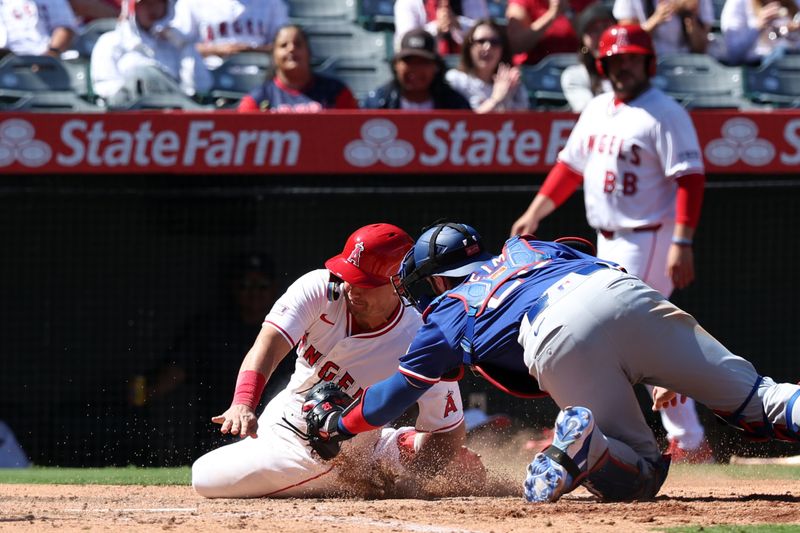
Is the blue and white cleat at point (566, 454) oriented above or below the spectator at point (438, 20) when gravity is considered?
below

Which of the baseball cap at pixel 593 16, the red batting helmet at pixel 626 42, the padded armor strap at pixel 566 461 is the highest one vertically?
the red batting helmet at pixel 626 42

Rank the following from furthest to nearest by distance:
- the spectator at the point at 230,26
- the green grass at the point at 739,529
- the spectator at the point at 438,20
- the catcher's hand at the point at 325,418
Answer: the spectator at the point at 438,20 < the spectator at the point at 230,26 < the catcher's hand at the point at 325,418 < the green grass at the point at 739,529

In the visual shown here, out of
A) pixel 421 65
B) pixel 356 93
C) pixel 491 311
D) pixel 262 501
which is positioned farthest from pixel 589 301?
pixel 356 93

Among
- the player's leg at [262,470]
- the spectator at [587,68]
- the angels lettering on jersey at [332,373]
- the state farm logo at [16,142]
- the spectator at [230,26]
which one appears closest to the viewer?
the player's leg at [262,470]

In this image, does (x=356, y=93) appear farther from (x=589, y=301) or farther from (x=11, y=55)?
(x=589, y=301)

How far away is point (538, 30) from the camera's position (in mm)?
8398

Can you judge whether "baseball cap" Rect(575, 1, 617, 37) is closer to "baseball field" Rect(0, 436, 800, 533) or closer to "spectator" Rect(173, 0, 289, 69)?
"spectator" Rect(173, 0, 289, 69)

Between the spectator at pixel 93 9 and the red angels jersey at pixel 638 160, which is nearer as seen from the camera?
the red angels jersey at pixel 638 160

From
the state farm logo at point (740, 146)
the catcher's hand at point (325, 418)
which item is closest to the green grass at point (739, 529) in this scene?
the catcher's hand at point (325, 418)

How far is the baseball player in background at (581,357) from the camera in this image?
3869 mm

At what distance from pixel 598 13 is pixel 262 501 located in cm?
461

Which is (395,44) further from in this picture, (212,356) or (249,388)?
(249,388)

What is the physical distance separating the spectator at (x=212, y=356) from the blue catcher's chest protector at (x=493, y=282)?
10.2 ft

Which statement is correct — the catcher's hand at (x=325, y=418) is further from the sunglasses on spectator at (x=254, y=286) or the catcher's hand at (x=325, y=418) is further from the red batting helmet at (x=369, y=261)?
the sunglasses on spectator at (x=254, y=286)
